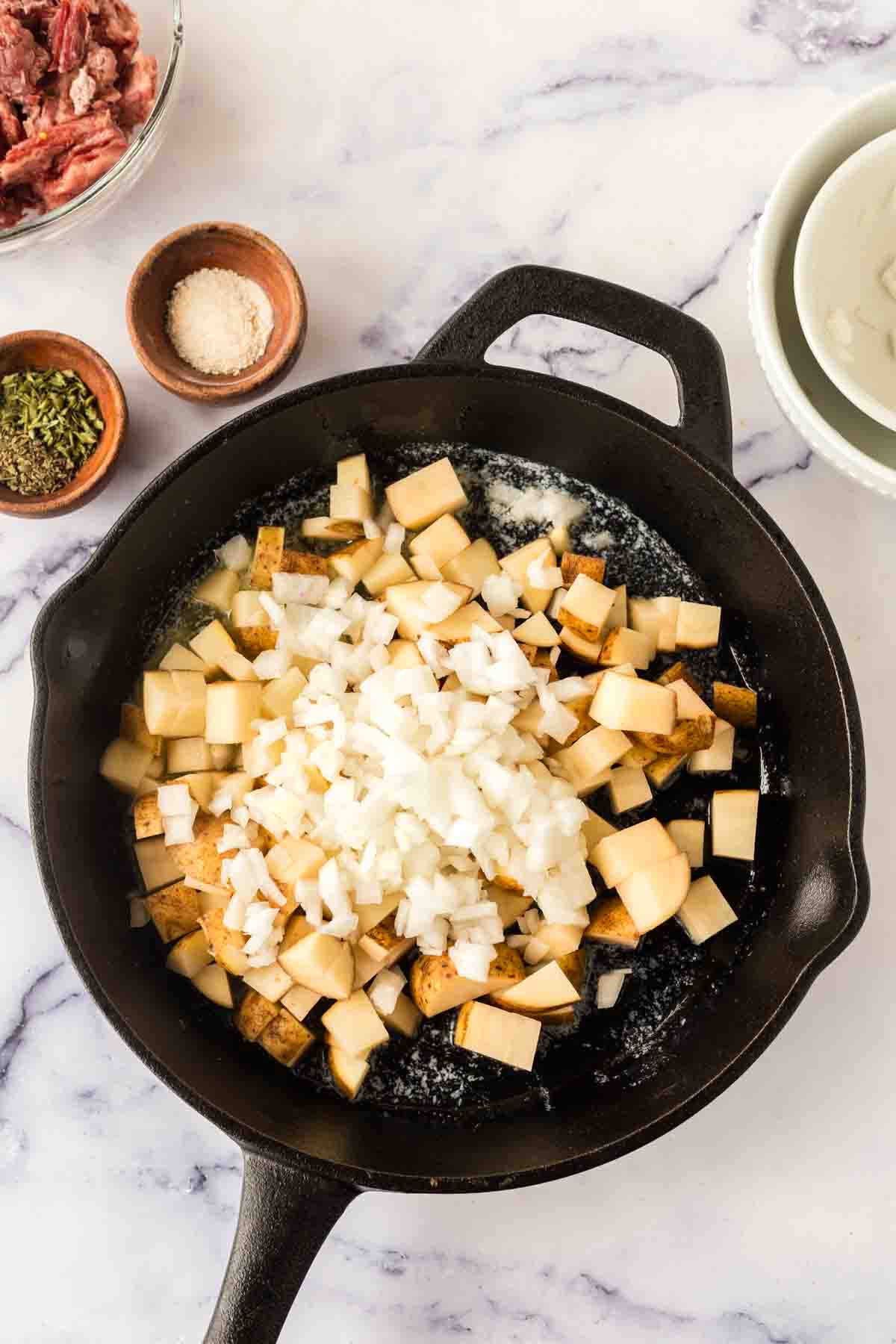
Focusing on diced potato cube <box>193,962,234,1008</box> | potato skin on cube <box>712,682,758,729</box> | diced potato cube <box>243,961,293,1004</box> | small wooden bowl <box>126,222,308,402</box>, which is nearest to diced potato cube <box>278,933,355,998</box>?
diced potato cube <box>243,961,293,1004</box>

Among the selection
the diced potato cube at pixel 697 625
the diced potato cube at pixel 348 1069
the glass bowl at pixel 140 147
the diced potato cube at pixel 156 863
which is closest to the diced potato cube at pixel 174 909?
the diced potato cube at pixel 156 863

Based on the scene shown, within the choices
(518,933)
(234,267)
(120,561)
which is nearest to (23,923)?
(120,561)

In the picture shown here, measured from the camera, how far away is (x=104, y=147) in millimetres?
1430

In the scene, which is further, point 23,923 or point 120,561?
point 23,923

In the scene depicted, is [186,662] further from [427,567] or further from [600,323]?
[600,323]

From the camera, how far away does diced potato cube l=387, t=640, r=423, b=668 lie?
1396 mm

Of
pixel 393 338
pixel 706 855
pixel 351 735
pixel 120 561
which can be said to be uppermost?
pixel 393 338

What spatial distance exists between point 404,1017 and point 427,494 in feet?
2.04

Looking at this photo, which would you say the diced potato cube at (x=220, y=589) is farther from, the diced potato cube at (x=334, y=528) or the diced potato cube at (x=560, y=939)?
the diced potato cube at (x=560, y=939)

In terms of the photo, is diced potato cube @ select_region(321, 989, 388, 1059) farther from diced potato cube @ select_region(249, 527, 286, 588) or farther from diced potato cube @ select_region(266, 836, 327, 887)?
diced potato cube @ select_region(249, 527, 286, 588)

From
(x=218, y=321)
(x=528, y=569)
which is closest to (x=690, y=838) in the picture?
(x=528, y=569)

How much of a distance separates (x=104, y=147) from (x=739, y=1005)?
1.27 metres

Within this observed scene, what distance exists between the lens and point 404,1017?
1.41 meters

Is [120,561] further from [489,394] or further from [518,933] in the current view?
[518,933]
